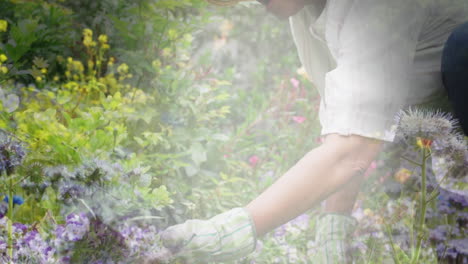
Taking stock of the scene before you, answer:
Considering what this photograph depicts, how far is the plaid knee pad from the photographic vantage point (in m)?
1.06

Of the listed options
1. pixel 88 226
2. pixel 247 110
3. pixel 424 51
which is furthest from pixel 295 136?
pixel 88 226

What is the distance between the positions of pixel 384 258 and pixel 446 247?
0.15 meters

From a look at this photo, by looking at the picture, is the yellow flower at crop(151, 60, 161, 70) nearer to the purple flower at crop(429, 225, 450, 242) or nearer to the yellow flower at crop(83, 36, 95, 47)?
the yellow flower at crop(83, 36, 95, 47)

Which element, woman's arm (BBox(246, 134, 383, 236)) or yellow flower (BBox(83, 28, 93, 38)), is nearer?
woman's arm (BBox(246, 134, 383, 236))

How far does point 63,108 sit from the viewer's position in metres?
1.33

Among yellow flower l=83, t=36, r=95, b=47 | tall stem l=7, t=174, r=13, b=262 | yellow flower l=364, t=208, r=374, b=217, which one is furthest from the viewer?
yellow flower l=83, t=36, r=95, b=47

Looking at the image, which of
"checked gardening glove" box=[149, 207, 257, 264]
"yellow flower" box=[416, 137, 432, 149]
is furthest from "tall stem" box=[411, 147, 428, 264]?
"checked gardening glove" box=[149, 207, 257, 264]

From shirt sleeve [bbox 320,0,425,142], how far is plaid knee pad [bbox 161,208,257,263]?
0.28 meters

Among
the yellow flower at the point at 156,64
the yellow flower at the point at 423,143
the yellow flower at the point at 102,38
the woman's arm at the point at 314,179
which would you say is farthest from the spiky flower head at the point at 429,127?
the yellow flower at the point at 102,38

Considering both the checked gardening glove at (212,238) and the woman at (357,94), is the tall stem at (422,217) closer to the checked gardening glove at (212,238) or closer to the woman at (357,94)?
the woman at (357,94)

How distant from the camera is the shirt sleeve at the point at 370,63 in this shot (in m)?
1.07

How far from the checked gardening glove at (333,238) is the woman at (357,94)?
0.11 m

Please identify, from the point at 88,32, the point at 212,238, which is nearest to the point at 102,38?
the point at 88,32

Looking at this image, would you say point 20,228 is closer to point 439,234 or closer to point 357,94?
point 357,94
